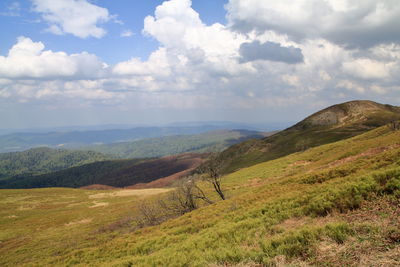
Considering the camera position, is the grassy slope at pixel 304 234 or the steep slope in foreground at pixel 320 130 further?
the steep slope in foreground at pixel 320 130

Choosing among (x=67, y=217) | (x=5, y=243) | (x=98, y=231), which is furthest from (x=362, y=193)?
(x=67, y=217)

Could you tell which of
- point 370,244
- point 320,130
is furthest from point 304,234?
point 320,130

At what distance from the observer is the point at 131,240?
2130 centimetres

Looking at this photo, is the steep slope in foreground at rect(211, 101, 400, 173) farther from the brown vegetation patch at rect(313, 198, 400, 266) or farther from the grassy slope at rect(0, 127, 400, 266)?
the brown vegetation patch at rect(313, 198, 400, 266)

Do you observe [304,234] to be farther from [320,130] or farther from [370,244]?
[320,130]

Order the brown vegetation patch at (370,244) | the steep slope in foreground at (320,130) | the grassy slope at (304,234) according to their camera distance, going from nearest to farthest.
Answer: the brown vegetation patch at (370,244)
the grassy slope at (304,234)
the steep slope in foreground at (320,130)

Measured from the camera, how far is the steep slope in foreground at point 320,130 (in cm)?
10981

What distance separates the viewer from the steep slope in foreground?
360ft

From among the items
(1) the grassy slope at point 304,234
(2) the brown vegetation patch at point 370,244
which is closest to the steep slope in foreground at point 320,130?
(1) the grassy slope at point 304,234

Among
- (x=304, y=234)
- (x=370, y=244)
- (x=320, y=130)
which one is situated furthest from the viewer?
(x=320, y=130)

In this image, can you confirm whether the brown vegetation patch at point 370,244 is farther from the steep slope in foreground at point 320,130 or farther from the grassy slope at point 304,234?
the steep slope in foreground at point 320,130

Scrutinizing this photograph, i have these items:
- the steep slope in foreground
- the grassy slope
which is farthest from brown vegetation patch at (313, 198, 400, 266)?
the steep slope in foreground

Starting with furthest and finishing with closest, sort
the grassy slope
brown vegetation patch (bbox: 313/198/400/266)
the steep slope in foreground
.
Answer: the steep slope in foreground, the grassy slope, brown vegetation patch (bbox: 313/198/400/266)

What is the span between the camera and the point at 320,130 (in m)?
129
